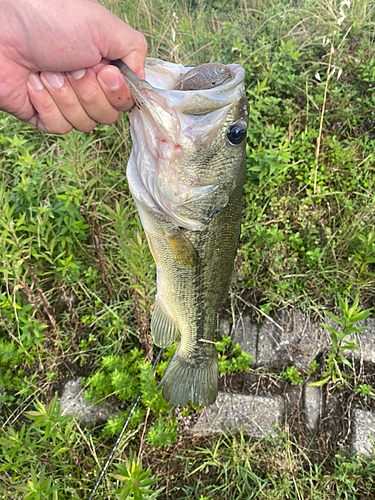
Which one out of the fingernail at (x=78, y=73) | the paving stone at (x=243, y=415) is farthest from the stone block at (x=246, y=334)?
the fingernail at (x=78, y=73)

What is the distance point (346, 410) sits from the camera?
228 cm

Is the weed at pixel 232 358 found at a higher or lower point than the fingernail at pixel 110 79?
lower

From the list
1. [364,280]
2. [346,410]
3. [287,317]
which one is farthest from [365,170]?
[346,410]

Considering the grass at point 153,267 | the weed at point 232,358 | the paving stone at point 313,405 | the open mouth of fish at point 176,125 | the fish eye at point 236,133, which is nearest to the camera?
the open mouth of fish at point 176,125

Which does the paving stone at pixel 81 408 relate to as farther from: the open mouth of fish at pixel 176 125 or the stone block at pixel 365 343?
the stone block at pixel 365 343

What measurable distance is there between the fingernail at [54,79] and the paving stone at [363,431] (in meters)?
2.75

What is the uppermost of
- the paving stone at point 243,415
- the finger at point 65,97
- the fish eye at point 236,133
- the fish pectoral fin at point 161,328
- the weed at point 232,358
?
the finger at point 65,97

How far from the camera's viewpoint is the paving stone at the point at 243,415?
2.31 metres

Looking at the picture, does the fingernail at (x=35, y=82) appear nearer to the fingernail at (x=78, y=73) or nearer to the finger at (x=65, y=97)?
the finger at (x=65, y=97)

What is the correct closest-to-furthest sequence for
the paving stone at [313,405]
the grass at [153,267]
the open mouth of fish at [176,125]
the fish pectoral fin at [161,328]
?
the open mouth of fish at [176,125], the fish pectoral fin at [161,328], the grass at [153,267], the paving stone at [313,405]

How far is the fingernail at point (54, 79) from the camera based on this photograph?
137cm

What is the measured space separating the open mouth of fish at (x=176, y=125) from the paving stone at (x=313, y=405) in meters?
Result: 1.76

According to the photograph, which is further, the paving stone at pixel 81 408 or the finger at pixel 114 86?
the paving stone at pixel 81 408

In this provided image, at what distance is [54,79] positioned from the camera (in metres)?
1.38
